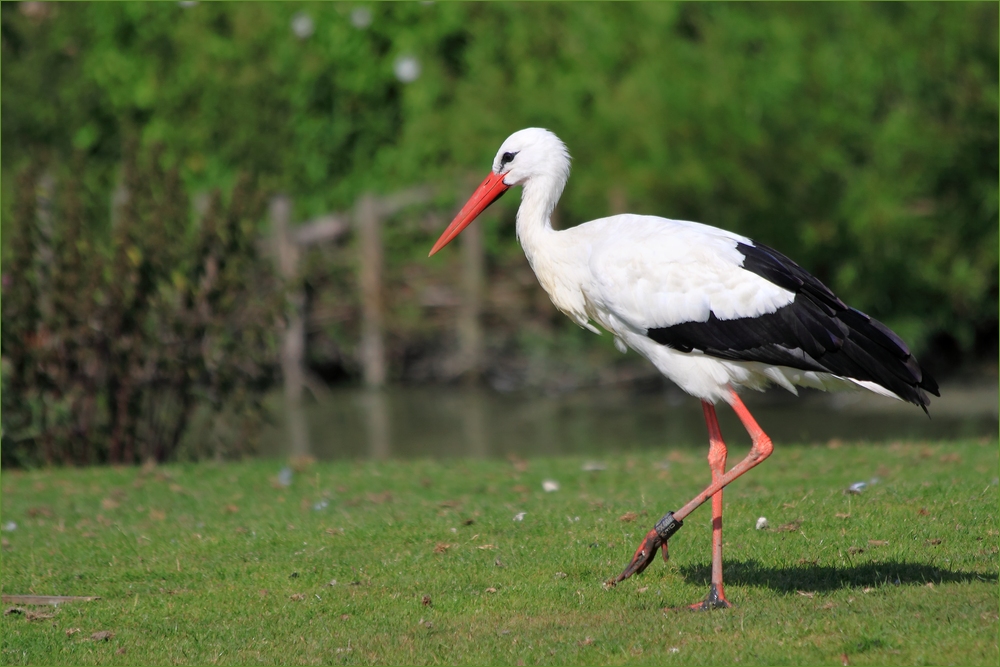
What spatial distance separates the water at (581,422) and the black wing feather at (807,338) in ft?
22.7

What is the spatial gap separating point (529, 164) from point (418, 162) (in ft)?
48.6

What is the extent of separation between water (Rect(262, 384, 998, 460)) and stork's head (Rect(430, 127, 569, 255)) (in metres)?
6.27

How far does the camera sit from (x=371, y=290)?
65.8 ft

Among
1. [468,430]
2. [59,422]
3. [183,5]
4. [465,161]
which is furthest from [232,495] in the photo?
[183,5]

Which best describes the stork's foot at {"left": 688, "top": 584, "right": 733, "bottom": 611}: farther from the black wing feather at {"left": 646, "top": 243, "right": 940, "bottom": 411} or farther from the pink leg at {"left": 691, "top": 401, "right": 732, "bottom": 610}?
the black wing feather at {"left": 646, "top": 243, "right": 940, "bottom": 411}

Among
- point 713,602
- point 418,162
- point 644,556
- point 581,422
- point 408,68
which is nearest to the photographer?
point 713,602

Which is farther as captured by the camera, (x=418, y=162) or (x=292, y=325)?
(x=418, y=162)

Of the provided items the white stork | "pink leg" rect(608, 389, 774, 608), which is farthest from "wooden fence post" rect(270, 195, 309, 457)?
"pink leg" rect(608, 389, 774, 608)

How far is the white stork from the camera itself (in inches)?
253

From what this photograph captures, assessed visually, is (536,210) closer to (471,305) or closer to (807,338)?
(807,338)

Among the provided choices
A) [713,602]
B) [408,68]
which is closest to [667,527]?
[713,602]

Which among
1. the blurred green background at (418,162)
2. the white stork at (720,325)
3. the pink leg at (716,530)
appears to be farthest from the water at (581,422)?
the white stork at (720,325)

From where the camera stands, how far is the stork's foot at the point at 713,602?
243 inches

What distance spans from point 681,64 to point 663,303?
13.6 metres
